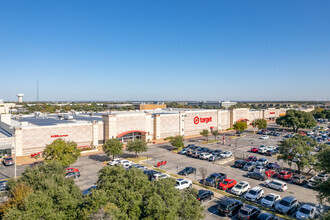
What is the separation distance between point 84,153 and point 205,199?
1196 inches

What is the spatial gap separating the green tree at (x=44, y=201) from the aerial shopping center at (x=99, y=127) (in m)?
19.0

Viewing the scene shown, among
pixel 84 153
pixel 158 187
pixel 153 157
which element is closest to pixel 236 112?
pixel 153 157

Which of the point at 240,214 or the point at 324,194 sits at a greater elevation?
the point at 324,194

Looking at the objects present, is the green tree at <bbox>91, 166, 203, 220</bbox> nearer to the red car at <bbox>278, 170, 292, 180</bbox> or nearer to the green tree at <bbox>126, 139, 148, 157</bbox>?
the red car at <bbox>278, 170, 292, 180</bbox>

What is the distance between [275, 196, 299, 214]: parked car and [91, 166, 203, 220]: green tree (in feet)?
36.1

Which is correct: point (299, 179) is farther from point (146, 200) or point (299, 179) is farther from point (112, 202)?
point (112, 202)

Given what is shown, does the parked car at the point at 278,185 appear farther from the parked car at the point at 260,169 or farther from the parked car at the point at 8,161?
the parked car at the point at 8,161

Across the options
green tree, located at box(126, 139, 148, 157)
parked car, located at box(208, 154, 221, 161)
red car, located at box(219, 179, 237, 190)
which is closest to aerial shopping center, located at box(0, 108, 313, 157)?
green tree, located at box(126, 139, 148, 157)

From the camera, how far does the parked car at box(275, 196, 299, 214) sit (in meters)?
22.1

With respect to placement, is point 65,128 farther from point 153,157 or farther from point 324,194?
point 324,194

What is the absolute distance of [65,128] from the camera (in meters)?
46.2

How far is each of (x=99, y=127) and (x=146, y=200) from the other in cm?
3807

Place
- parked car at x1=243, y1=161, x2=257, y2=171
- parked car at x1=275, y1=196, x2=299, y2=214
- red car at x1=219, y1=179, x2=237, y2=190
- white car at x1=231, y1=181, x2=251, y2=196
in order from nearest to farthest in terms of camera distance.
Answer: parked car at x1=275, y1=196, x2=299, y2=214 < white car at x1=231, y1=181, x2=251, y2=196 < red car at x1=219, y1=179, x2=237, y2=190 < parked car at x1=243, y1=161, x2=257, y2=171

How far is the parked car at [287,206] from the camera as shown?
22.1 m
